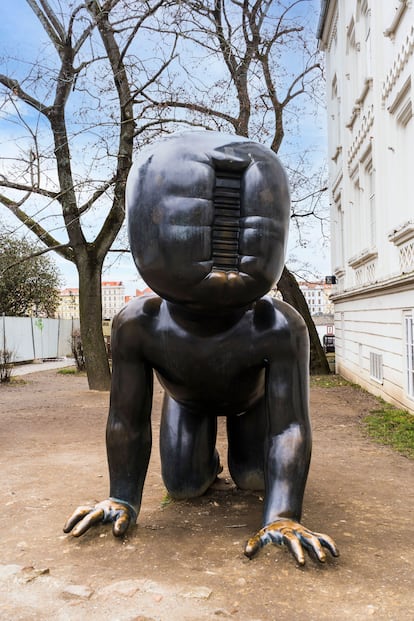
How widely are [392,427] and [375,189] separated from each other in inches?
166

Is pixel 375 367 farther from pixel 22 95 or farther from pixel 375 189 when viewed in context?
pixel 22 95

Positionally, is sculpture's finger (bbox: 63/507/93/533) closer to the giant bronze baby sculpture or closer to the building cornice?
the giant bronze baby sculpture

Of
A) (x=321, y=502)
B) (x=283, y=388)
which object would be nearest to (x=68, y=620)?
(x=283, y=388)

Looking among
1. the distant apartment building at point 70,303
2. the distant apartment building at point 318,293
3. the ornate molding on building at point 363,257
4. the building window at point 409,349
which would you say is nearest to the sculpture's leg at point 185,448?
the building window at point 409,349

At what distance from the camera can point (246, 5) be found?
11.4 m

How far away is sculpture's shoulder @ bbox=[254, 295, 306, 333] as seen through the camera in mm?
2654

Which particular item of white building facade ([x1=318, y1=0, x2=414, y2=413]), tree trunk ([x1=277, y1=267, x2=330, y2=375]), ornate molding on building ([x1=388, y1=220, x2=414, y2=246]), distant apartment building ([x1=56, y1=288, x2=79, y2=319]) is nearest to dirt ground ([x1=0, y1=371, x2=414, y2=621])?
ornate molding on building ([x1=388, y1=220, x2=414, y2=246])

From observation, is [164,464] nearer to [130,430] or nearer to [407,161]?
[130,430]

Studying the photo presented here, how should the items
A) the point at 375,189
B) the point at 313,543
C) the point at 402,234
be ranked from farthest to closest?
the point at 375,189, the point at 402,234, the point at 313,543

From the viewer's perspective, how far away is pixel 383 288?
8.92 m

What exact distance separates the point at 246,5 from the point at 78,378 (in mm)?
9284

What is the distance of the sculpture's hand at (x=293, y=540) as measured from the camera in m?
2.34

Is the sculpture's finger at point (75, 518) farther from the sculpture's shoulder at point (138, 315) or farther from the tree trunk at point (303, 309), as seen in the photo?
the tree trunk at point (303, 309)

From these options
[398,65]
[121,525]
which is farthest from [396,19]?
[121,525]
